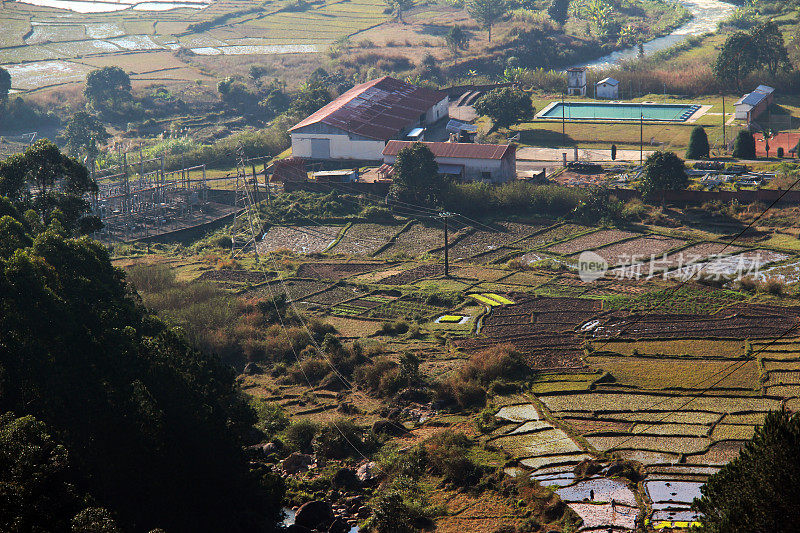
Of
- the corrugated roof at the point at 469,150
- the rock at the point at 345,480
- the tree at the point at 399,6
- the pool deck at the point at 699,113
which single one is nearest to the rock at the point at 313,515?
the rock at the point at 345,480

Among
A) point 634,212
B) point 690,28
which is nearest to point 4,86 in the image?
point 634,212

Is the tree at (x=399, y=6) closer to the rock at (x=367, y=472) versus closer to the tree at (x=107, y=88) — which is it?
the tree at (x=107, y=88)

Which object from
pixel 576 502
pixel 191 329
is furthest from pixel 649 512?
pixel 191 329

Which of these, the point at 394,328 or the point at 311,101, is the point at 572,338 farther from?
the point at 311,101

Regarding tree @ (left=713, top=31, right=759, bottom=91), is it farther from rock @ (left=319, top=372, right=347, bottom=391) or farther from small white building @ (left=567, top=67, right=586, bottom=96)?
rock @ (left=319, top=372, right=347, bottom=391)

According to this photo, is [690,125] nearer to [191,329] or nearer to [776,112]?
Result: [776,112]

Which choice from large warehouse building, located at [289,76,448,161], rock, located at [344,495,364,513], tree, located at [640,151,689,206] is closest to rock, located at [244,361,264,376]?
rock, located at [344,495,364,513]
